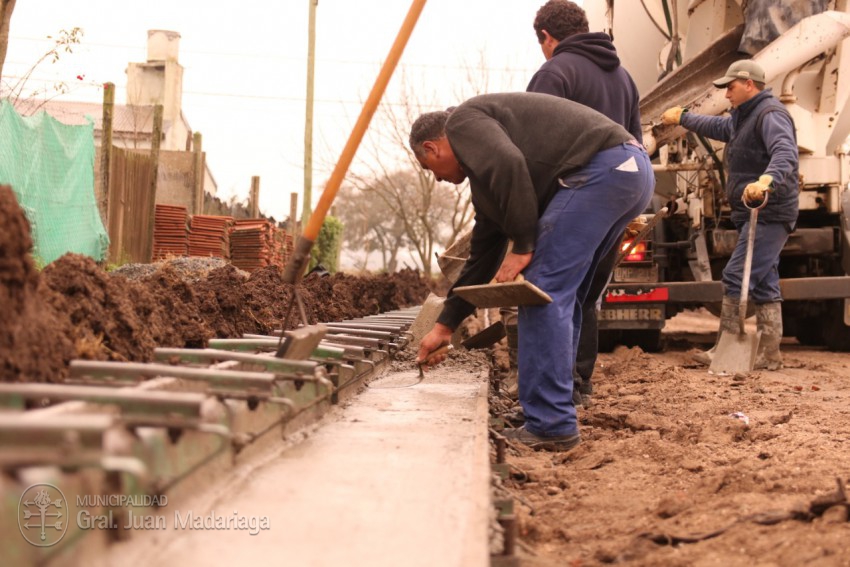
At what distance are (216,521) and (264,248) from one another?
51.3 feet

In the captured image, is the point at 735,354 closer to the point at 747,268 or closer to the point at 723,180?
the point at 747,268

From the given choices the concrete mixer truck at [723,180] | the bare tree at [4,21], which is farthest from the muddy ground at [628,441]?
the bare tree at [4,21]

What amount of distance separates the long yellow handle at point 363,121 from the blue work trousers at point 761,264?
13.2 feet

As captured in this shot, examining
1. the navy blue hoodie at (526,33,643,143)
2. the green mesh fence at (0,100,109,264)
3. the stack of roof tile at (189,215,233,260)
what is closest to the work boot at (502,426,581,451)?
the navy blue hoodie at (526,33,643,143)

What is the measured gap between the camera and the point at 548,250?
4.05 meters

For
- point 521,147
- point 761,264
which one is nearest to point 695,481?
point 521,147

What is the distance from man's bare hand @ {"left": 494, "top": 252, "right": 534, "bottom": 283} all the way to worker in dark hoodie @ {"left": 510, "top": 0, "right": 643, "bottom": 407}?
42.5 inches

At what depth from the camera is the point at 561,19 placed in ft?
17.4

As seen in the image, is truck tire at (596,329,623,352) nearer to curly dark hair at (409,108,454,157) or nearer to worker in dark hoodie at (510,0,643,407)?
worker in dark hoodie at (510,0,643,407)

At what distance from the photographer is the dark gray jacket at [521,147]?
3906mm

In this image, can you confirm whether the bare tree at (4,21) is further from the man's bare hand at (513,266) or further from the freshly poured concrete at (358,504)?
the freshly poured concrete at (358,504)

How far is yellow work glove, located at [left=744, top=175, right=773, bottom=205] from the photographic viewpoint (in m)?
6.42

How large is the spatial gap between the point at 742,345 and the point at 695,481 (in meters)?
3.84

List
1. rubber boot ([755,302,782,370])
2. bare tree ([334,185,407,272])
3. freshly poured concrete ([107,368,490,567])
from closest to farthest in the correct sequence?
1. freshly poured concrete ([107,368,490,567])
2. rubber boot ([755,302,782,370])
3. bare tree ([334,185,407,272])
